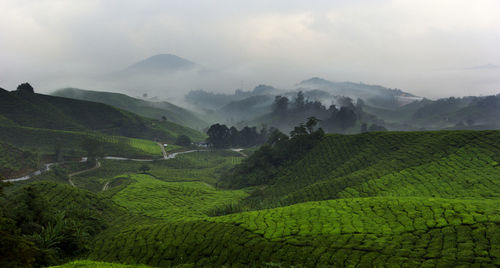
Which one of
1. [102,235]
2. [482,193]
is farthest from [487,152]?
[102,235]

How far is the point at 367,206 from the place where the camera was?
99.0 feet

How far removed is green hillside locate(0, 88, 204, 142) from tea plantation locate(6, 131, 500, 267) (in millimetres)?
120437

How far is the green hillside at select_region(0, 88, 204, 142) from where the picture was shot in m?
139

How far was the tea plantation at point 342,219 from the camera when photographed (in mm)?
21078

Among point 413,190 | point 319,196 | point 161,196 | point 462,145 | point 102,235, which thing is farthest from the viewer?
point 161,196

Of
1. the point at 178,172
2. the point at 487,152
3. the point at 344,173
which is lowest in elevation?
the point at 178,172

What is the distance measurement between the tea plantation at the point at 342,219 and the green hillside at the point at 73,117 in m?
120

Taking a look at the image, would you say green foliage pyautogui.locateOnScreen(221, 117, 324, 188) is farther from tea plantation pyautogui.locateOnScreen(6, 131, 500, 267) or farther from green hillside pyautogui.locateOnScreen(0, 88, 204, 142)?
green hillside pyautogui.locateOnScreen(0, 88, 204, 142)

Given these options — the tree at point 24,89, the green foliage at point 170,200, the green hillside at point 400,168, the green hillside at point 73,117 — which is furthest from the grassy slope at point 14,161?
the tree at point 24,89

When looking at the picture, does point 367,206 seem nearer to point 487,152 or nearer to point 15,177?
point 487,152

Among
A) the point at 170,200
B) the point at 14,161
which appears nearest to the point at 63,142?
the point at 14,161

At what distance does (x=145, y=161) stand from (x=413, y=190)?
10736 centimetres

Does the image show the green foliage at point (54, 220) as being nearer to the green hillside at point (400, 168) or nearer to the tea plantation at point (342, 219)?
the tea plantation at point (342, 219)

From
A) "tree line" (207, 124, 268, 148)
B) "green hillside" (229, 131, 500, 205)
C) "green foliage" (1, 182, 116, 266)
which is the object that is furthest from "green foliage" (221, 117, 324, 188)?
"tree line" (207, 124, 268, 148)
